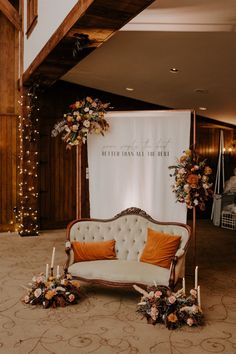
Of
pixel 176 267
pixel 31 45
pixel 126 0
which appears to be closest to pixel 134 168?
pixel 176 267

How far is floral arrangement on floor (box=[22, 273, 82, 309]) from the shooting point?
14.0 ft

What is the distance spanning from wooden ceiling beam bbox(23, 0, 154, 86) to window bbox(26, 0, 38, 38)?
77cm

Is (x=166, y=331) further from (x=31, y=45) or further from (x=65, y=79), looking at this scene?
(x=65, y=79)

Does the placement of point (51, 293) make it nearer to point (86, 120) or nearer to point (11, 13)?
point (86, 120)

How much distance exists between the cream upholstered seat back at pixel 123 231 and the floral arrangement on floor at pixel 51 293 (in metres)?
0.72

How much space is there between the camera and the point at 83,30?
15.3ft

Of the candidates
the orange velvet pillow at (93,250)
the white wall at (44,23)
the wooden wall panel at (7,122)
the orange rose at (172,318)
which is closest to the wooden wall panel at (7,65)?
the wooden wall panel at (7,122)

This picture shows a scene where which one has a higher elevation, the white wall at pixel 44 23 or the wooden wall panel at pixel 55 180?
the white wall at pixel 44 23

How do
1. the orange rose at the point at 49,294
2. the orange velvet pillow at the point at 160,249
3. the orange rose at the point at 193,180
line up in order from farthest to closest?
1. the orange rose at the point at 193,180
2. the orange velvet pillow at the point at 160,249
3. the orange rose at the point at 49,294

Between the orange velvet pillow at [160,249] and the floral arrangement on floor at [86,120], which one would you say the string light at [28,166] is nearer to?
the floral arrangement on floor at [86,120]

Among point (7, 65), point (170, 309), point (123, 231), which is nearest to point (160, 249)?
point (123, 231)

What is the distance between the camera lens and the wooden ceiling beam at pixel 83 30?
12.8ft

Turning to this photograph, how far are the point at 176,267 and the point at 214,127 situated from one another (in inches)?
298

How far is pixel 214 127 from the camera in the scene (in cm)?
1140
